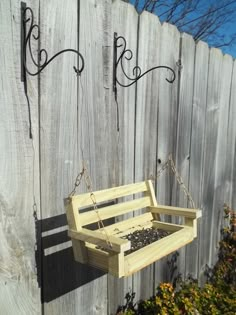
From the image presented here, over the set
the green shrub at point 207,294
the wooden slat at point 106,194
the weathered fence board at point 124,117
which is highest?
the weathered fence board at point 124,117

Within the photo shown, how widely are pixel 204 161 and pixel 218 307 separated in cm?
108

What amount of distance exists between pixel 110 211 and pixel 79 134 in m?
0.40

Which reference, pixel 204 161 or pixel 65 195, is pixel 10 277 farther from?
pixel 204 161

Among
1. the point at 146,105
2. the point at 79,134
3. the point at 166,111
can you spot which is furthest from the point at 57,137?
the point at 166,111

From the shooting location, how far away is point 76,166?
1.61m

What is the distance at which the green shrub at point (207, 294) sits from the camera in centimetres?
213

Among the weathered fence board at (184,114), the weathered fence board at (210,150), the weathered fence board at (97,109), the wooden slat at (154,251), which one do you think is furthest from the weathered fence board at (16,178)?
the weathered fence board at (210,150)

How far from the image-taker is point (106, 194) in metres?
1.58

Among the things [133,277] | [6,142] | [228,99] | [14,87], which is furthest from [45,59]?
[228,99]

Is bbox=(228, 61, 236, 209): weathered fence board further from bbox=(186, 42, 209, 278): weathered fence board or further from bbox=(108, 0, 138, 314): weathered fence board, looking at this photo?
bbox=(108, 0, 138, 314): weathered fence board

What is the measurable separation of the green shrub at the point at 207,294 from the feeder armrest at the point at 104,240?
85 cm

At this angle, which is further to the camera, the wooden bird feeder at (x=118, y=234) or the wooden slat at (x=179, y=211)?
the wooden slat at (x=179, y=211)

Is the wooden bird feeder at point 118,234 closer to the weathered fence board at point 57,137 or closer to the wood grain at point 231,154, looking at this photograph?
the weathered fence board at point 57,137

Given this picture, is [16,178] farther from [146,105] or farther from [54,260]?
[146,105]
